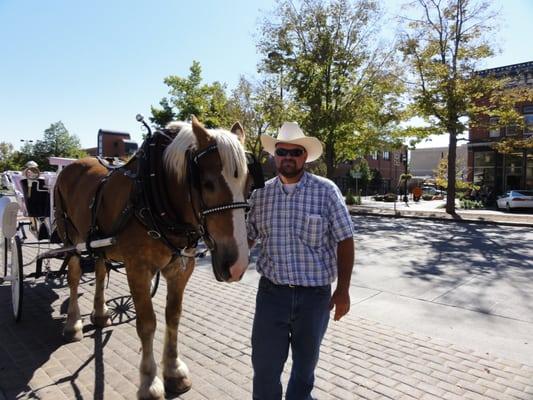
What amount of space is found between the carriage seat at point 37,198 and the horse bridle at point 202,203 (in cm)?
427

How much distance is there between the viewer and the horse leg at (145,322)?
3.12m

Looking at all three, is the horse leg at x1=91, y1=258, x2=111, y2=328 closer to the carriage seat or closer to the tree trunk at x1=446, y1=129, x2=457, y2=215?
the carriage seat

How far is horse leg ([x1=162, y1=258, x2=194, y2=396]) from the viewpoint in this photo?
10.9 feet

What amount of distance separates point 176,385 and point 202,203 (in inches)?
72.5

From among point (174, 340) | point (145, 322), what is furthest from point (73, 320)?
point (145, 322)

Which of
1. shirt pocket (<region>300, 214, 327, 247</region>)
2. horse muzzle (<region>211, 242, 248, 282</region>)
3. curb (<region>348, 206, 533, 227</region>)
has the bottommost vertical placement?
curb (<region>348, 206, 533, 227</region>)

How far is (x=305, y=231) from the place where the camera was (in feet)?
7.89

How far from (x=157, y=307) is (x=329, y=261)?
374 cm

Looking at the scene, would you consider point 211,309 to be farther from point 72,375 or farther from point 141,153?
point 141,153

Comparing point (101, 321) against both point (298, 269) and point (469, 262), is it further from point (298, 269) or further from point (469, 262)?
point (469, 262)

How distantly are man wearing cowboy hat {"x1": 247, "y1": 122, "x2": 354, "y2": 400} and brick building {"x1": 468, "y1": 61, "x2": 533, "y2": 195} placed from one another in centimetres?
3547

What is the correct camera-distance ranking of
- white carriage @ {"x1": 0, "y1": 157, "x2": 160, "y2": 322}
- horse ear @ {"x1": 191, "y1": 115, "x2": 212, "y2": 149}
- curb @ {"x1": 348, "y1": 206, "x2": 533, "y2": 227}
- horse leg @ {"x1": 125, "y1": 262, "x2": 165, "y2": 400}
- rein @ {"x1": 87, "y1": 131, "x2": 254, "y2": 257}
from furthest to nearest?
curb @ {"x1": 348, "y1": 206, "x2": 533, "y2": 227} < white carriage @ {"x1": 0, "y1": 157, "x2": 160, "y2": 322} < horse leg @ {"x1": 125, "y1": 262, "x2": 165, "y2": 400} < rein @ {"x1": 87, "y1": 131, "x2": 254, "y2": 257} < horse ear @ {"x1": 191, "y1": 115, "x2": 212, "y2": 149}

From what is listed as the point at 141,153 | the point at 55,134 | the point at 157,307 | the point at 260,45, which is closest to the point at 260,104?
the point at 260,45

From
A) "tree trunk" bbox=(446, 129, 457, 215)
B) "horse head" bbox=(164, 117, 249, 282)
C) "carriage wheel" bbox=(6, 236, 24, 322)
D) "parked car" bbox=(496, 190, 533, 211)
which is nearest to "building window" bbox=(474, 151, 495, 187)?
"parked car" bbox=(496, 190, 533, 211)
